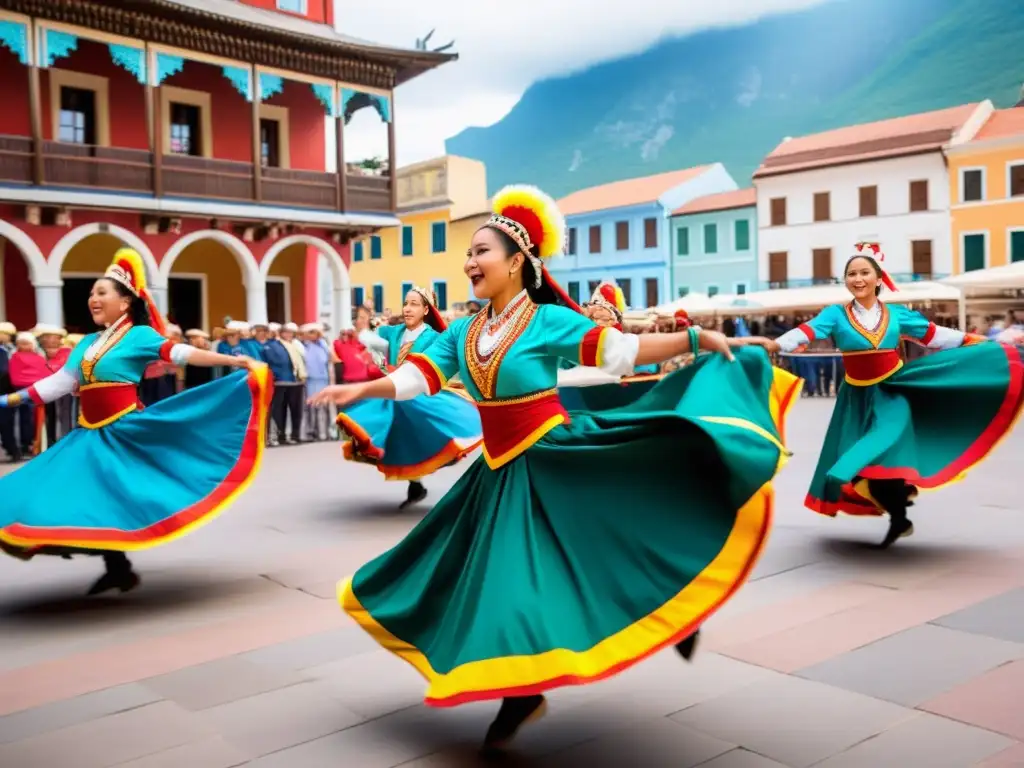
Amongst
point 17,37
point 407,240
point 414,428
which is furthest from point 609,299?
point 407,240

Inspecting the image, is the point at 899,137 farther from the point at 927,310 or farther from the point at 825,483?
the point at 825,483

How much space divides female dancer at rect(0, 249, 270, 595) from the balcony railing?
585 inches

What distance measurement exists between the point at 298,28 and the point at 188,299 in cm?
671

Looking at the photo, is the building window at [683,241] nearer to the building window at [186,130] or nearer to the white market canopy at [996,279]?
the white market canopy at [996,279]

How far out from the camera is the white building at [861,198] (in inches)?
1415

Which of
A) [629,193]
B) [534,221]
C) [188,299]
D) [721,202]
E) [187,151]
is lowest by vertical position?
[534,221]

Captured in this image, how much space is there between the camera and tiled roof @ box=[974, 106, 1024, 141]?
34594mm

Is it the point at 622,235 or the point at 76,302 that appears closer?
the point at 76,302

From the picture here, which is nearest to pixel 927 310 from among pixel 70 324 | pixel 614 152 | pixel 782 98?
pixel 70 324

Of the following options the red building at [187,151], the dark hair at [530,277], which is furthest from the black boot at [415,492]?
the red building at [187,151]

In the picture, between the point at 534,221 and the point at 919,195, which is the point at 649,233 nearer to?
the point at 919,195

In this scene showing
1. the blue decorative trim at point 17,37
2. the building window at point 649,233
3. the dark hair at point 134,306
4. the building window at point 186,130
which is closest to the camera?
the dark hair at point 134,306

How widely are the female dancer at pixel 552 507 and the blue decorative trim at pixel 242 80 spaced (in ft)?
63.7

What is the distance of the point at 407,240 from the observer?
4550cm
